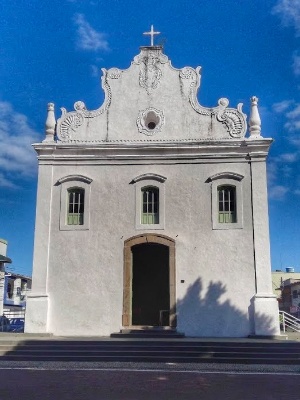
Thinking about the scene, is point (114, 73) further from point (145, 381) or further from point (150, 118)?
point (145, 381)

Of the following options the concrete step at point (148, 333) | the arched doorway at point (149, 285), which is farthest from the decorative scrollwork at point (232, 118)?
the concrete step at point (148, 333)

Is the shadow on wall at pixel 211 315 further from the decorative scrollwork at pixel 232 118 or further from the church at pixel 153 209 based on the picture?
the decorative scrollwork at pixel 232 118

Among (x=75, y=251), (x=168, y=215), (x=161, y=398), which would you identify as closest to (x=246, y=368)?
(x=161, y=398)

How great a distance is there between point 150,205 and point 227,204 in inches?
119

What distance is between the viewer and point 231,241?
18.5 metres

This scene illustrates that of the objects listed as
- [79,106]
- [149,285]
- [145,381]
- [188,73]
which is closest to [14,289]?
[149,285]

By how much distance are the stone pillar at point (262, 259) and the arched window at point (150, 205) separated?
12.4 ft

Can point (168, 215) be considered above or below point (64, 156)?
below

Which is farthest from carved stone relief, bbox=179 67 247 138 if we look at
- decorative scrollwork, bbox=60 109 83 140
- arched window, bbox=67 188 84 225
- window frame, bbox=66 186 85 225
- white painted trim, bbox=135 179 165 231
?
arched window, bbox=67 188 84 225

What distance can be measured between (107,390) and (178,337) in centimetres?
693

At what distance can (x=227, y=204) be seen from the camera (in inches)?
746

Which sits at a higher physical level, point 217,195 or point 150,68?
point 150,68

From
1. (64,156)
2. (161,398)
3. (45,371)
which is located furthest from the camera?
(64,156)

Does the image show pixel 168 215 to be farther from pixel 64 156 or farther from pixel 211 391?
pixel 211 391
